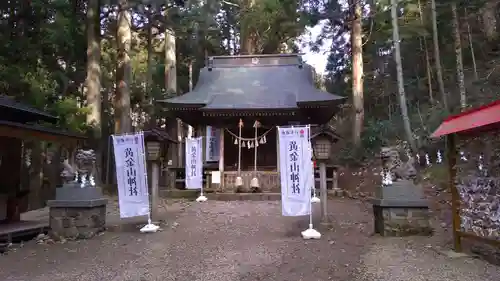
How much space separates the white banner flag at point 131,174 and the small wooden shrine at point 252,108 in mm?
5911

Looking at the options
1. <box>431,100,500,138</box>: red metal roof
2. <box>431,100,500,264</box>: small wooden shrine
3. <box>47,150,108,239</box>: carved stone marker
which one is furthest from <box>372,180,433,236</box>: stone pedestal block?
<box>47,150,108,239</box>: carved stone marker

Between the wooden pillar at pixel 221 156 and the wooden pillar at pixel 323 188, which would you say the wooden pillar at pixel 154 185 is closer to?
the wooden pillar at pixel 323 188

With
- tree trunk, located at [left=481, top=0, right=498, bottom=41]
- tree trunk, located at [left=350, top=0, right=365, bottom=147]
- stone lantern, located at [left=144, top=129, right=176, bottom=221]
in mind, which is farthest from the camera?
tree trunk, located at [left=350, top=0, right=365, bottom=147]

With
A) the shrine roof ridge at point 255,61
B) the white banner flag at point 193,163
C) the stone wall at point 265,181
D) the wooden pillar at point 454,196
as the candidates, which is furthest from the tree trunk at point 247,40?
the wooden pillar at point 454,196

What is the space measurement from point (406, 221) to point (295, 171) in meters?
2.14

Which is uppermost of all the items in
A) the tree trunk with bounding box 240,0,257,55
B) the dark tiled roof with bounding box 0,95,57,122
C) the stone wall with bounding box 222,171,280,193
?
the tree trunk with bounding box 240,0,257,55

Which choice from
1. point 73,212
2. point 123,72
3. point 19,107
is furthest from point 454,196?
point 123,72

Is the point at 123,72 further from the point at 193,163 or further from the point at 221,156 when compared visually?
the point at 193,163

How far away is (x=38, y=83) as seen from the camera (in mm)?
12906

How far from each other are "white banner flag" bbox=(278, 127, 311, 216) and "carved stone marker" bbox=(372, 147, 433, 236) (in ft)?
4.38

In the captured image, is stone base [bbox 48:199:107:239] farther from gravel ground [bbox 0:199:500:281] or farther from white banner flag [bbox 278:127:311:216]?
white banner flag [bbox 278:127:311:216]

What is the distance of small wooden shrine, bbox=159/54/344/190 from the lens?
46.6ft

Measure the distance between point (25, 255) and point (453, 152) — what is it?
7.04 meters

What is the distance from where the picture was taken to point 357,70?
56.1 feet
